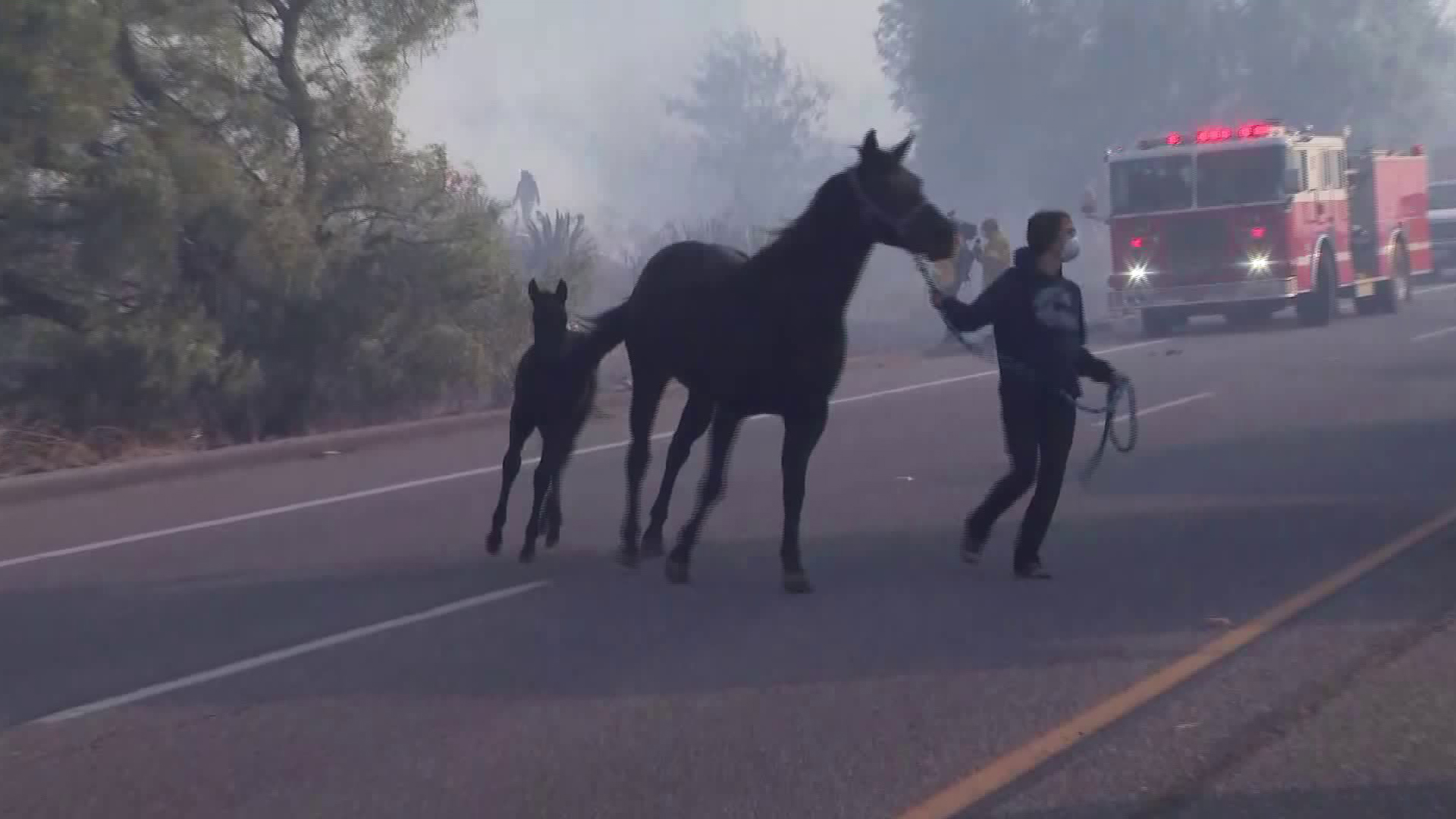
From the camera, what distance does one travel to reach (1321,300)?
27594mm

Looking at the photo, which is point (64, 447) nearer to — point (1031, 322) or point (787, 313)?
point (787, 313)

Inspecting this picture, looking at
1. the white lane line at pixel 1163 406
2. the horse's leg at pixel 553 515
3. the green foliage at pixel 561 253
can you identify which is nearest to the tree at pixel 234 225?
the green foliage at pixel 561 253

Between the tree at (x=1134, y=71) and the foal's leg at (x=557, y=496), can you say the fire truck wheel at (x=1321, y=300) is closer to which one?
the foal's leg at (x=557, y=496)

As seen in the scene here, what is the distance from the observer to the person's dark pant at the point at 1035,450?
8.44 metres

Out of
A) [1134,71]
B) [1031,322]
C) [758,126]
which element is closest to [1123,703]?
[1031,322]

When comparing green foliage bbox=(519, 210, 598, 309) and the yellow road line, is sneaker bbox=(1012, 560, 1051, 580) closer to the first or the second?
the yellow road line

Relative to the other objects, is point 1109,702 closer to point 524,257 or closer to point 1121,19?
point 524,257

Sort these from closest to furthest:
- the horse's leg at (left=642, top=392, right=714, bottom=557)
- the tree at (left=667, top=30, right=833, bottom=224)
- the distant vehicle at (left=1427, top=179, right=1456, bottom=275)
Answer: the horse's leg at (left=642, top=392, right=714, bottom=557) < the distant vehicle at (left=1427, top=179, right=1456, bottom=275) < the tree at (left=667, top=30, right=833, bottom=224)

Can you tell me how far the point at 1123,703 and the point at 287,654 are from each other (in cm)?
357

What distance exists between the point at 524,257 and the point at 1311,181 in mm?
12270

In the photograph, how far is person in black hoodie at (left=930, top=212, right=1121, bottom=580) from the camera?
8344mm

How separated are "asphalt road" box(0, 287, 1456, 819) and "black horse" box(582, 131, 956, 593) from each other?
2.38 ft

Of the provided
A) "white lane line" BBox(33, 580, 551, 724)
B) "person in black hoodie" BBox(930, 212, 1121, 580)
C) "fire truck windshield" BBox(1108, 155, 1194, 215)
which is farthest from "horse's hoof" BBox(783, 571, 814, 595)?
"fire truck windshield" BBox(1108, 155, 1194, 215)

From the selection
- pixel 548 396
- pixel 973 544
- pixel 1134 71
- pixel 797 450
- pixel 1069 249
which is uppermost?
pixel 1134 71
